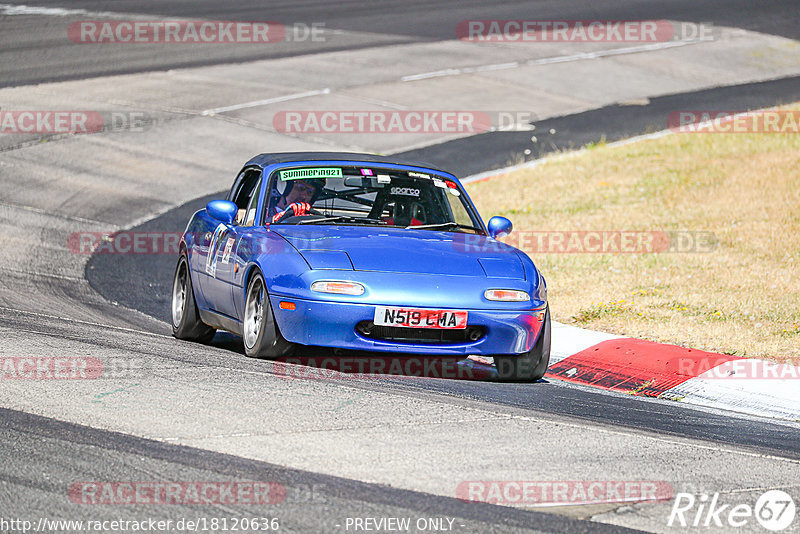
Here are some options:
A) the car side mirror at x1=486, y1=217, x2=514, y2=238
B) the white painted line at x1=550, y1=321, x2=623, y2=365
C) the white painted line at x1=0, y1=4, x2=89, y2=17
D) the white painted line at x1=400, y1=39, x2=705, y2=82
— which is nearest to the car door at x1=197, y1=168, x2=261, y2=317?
the car side mirror at x1=486, y1=217, x2=514, y2=238

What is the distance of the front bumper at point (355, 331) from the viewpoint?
7.33 m

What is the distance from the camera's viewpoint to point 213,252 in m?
8.94

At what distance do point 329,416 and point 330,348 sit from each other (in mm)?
1678

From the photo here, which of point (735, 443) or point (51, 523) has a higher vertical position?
point (51, 523)

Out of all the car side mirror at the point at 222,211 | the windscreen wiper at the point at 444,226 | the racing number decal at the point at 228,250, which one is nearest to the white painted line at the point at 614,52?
the windscreen wiper at the point at 444,226

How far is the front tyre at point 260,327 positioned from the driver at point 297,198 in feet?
2.70

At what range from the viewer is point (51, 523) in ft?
14.1

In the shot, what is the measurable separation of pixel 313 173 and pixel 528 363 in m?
2.19

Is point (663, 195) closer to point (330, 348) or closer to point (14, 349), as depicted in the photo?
point (330, 348)

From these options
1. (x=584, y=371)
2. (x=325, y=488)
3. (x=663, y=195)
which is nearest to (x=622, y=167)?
(x=663, y=195)

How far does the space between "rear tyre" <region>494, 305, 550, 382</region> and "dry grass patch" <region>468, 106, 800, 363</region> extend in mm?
1801

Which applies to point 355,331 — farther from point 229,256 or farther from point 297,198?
point 297,198

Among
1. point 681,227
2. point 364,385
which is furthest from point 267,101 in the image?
point 364,385

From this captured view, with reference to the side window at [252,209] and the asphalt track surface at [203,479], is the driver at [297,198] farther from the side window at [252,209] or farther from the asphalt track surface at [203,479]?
the asphalt track surface at [203,479]
